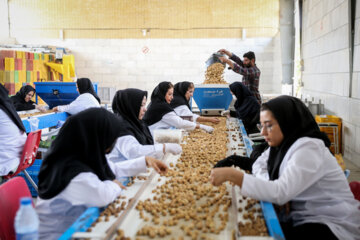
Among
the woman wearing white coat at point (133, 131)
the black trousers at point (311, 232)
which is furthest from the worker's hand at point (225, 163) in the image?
the black trousers at point (311, 232)

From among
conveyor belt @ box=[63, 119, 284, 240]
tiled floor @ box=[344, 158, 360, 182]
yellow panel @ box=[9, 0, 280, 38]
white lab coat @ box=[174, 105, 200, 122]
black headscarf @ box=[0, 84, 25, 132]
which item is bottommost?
tiled floor @ box=[344, 158, 360, 182]

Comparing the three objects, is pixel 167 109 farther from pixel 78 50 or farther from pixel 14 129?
pixel 78 50

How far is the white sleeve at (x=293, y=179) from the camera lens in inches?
62.9

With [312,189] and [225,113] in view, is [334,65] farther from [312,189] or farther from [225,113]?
[312,189]

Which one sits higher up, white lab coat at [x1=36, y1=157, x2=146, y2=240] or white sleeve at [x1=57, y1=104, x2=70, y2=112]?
white sleeve at [x1=57, y1=104, x2=70, y2=112]

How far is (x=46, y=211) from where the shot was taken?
5.81 ft

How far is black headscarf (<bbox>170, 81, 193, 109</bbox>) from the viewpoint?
16.8ft

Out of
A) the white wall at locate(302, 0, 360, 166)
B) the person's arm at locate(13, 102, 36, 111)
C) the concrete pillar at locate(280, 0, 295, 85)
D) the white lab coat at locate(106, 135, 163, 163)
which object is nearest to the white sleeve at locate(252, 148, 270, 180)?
the white lab coat at locate(106, 135, 163, 163)

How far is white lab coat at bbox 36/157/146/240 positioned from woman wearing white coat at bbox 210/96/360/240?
55 centimetres

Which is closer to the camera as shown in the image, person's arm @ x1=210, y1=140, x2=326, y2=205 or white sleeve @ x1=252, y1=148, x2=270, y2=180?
person's arm @ x1=210, y1=140, x2=326, y2=205

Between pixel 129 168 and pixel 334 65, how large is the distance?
5074 mm

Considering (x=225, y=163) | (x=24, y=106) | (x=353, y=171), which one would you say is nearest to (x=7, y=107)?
(x=225, y=163)

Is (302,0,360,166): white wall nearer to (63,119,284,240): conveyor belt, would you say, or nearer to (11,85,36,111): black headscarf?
(63,119,284,240): conveyor belt

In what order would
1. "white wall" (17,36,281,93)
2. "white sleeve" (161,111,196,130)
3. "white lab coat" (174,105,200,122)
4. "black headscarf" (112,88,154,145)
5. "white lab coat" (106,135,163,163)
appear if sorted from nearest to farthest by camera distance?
"white lab coat" (106,135,163,163) → "black headscarf" (112,88,154,145) → "white sleeve" (161,111,196,130) → "white lab coat" (174,105,200,122) → "white wall" (17,36,281,93)
